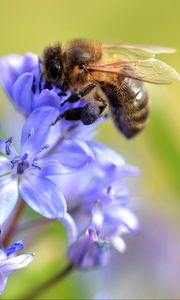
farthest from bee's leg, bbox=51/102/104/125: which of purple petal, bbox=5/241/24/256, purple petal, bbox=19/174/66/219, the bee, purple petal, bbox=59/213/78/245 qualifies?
purple petal, bbox=5/241/24/256

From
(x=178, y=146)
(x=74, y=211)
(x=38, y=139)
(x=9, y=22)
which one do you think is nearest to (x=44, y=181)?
(x=38, y=139)

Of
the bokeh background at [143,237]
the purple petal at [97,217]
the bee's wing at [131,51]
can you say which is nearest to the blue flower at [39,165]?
the purple petal at [97,217]

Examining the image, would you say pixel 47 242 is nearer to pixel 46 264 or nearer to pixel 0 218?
pixel 46 264

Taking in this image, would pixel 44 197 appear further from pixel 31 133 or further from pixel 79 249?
pixel 79 249

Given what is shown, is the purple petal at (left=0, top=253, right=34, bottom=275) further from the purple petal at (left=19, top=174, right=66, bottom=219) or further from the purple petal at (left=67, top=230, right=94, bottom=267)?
the purple petal at (left=67, top=230, right=94, bottom=267)

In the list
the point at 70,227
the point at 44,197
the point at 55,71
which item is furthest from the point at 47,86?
the point at 70,227
